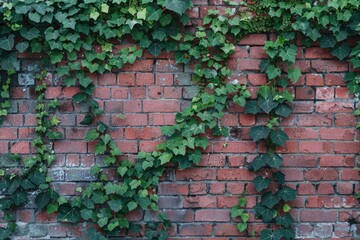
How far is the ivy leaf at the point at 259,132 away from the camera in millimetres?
3365

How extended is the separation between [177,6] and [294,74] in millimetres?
873

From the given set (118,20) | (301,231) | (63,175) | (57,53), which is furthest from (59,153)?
(301,231)

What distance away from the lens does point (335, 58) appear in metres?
3.42

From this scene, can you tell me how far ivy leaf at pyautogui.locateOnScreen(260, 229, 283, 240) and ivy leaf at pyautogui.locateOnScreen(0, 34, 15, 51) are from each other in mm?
2053

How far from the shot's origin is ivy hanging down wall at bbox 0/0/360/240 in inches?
133

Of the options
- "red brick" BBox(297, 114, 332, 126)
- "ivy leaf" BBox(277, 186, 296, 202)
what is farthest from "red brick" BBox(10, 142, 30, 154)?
"red brick" BBox(297, 114, 332, 126)

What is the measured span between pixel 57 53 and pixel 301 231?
2.01 meters

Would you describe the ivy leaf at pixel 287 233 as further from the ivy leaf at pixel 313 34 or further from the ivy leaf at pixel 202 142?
the ivy leaf at pixel 313 34

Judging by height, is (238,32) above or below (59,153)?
above

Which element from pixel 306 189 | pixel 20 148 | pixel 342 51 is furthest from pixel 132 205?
pixel 342 51

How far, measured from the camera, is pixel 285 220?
3406mm

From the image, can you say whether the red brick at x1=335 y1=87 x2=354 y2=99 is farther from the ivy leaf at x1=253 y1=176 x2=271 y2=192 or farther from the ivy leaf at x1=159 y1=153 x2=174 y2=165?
the ivy leaf at x1=159 y1=153 x2=174 y2=165

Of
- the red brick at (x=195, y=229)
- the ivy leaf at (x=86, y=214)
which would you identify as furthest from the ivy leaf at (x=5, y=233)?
the red brick at (x=195, y=229)

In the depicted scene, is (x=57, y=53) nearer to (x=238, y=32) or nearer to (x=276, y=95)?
(x=238, y=32)
